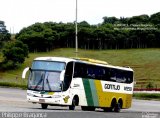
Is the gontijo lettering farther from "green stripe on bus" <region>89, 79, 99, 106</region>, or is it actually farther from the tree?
the tree

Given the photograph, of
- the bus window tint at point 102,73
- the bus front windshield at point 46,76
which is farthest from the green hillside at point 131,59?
the bus front windshield at point 46,76

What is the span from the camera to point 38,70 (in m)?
30.5

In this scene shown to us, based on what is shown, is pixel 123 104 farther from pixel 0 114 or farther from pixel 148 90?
pixel 148 90

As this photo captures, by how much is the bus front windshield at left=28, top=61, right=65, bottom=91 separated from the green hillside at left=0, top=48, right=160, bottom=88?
192 feet

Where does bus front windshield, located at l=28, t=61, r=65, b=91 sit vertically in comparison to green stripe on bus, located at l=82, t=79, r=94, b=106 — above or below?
above

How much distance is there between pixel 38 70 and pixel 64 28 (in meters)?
117

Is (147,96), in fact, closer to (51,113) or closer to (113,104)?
(113,104)

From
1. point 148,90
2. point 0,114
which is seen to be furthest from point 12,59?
point 0,114

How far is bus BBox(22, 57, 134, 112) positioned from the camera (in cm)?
2998

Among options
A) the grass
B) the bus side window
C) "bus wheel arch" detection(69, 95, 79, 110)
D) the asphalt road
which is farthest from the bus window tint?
the grass

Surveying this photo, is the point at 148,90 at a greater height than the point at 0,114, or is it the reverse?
the point at 0,114

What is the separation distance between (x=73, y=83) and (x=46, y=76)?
70.0 inches

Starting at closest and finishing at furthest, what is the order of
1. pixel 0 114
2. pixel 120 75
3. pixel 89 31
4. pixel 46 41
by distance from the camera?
pixel 0 114, pixel 120 75, pixel 46 41, pixel 89 31

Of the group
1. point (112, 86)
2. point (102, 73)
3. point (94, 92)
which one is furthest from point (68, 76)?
point (112, 86)
